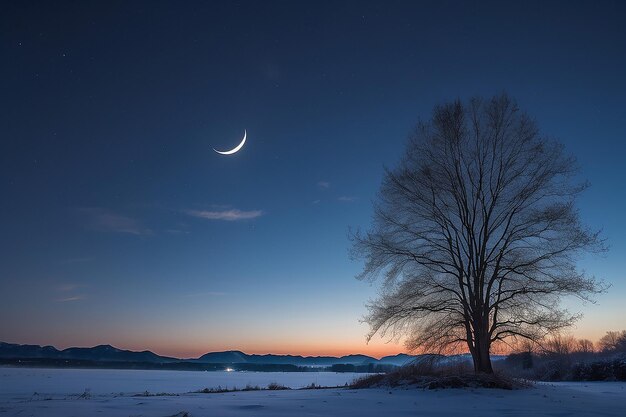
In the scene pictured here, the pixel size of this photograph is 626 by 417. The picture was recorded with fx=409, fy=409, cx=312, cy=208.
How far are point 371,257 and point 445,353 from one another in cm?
461

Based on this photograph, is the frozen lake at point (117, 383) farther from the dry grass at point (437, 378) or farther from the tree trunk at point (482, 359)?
the tree trunk at point (482, 359)

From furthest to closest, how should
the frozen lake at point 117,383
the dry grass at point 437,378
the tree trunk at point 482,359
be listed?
the frozen lake at point 117,383
the tree trunk at point 482,359
the dry grass at point 437,378

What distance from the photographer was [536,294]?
50.4 feet

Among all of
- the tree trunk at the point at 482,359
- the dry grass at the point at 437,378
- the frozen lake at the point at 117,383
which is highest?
the tree trunk at the point at 482,359

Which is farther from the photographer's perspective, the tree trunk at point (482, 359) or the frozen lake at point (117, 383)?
the frozen lake at point (117, 383)

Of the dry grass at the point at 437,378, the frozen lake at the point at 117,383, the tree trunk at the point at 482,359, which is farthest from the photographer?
the frozen lake at the point at 117,383

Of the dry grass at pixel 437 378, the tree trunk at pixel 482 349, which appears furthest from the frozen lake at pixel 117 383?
the tree trunk at pixel 482 349

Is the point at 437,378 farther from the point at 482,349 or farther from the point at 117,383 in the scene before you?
the point at 117,383

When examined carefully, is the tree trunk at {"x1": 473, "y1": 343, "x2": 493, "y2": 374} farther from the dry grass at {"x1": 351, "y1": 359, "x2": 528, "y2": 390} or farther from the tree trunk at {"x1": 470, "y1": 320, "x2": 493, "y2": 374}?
the dry grass at {"x1": 351, "y1": 359, "x2": 528, "y2": 390}

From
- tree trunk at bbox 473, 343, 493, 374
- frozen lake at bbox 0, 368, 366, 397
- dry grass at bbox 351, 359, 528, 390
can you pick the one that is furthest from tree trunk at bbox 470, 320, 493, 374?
frozen lake at bbox 0, 368, 366, 397

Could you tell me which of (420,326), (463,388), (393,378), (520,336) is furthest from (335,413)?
(520,336)

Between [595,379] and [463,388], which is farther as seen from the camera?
[595,379]

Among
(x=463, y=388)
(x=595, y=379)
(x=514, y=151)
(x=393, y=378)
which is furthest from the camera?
(x=595, y=379)

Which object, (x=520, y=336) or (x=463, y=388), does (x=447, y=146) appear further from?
(x=463, y=388)
